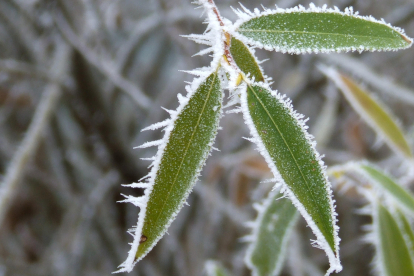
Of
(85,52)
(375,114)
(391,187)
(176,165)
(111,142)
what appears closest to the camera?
(176,165)

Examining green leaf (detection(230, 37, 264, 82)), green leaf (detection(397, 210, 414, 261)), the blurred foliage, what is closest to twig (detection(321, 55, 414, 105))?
the blurred foliage

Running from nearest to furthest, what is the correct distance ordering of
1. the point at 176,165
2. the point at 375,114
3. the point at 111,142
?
the point at 176,165
the point at 375,114
the point at 111,142

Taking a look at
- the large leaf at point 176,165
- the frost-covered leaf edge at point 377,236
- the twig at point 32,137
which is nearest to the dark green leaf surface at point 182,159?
the large leaf at point 176,165

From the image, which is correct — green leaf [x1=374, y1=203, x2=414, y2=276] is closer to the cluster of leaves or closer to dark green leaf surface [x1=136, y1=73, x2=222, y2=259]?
the cluster of leaves

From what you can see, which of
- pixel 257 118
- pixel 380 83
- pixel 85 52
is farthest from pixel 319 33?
pixel 85 52

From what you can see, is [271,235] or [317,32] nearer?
[317,32]

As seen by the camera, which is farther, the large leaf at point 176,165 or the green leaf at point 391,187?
the green leaf at point 391,187

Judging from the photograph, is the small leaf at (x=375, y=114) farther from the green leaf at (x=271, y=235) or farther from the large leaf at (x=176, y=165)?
the large leaf at (x=176, y=165)

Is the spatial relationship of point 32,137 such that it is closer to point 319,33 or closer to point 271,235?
point 271,235
